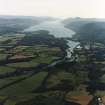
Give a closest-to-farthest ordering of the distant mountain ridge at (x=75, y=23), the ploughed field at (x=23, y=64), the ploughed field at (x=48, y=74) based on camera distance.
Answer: the ploughed field at (x=48, y=74) < the ploughed field at (x=23, y=64) < the distant mountain ridge at (x=75, y=23)

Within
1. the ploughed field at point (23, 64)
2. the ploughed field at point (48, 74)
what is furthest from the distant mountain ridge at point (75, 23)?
the ploughed field at point (48, 74)

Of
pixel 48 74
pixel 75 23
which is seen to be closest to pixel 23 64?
pixel 48 74

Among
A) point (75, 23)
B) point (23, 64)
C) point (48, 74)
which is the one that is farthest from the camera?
point (75, 23)

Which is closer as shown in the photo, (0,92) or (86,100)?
(86,100)

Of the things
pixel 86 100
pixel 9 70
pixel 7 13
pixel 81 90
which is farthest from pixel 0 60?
pixel 7 13

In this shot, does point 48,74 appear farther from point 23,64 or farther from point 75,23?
point 75,23

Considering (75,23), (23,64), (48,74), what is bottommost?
(48,74)

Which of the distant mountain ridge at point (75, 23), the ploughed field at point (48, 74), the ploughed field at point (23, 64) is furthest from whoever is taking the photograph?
the distant mountain ridge at point (75, 23)

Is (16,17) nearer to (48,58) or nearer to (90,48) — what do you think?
(90,48)

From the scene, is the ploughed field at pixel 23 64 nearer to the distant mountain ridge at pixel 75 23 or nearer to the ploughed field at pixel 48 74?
the ploughed field at pixel 48 74

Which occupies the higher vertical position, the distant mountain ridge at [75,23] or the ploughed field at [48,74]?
the distant mountain ridge at [75,23]

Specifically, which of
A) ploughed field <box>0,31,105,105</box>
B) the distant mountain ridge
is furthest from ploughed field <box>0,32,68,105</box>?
the distant mountain ridge
